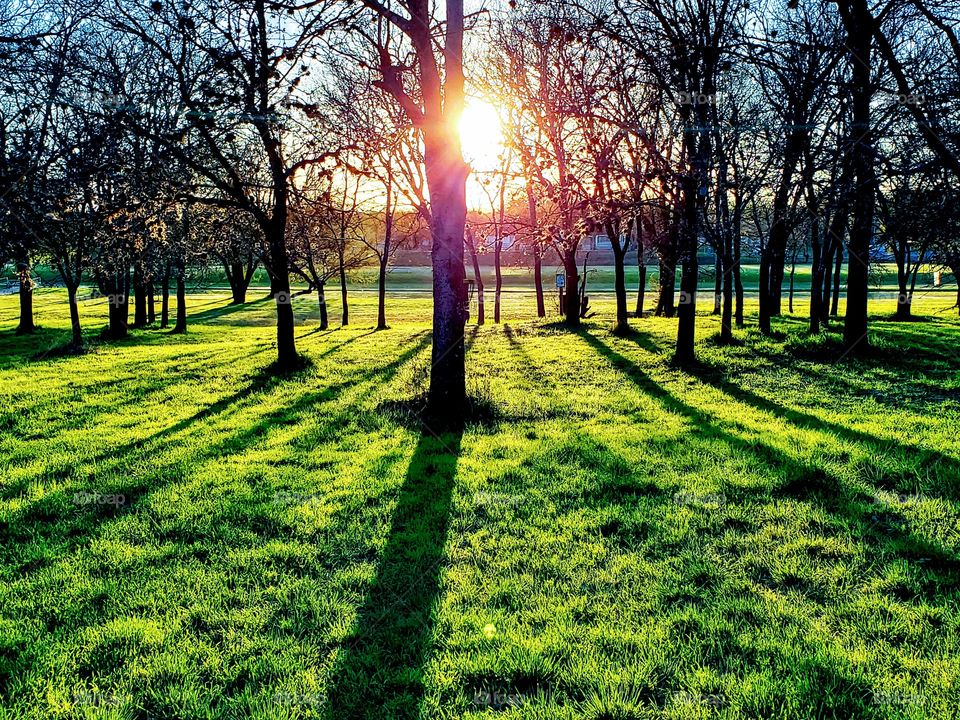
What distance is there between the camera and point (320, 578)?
4000mm

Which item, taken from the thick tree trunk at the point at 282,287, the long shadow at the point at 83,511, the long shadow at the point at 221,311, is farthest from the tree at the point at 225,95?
the long shadow at the point at 221,311

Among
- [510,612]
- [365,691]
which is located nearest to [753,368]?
[510,612]

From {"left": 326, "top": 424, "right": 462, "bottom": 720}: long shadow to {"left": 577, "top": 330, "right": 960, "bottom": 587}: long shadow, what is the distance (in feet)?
10.4

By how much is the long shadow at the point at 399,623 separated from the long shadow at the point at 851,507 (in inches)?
125

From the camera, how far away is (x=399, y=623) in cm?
346

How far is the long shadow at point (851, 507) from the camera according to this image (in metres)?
4.05

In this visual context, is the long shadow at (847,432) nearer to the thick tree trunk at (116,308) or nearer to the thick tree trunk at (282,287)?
the thick tree trunk at (282,287)

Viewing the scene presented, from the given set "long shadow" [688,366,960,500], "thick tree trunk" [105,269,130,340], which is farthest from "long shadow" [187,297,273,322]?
"long shadow" [688,366,960,500]

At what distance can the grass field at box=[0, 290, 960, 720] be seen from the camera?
2.91 metres

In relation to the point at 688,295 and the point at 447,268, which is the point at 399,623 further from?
the point at 688,295

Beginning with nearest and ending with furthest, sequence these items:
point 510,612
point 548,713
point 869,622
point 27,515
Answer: point 548,713 < point 869,622 < point 510,612 < point 27,515

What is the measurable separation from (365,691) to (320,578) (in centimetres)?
123

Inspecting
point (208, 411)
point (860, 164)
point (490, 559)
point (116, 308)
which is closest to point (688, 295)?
point (860, 164)

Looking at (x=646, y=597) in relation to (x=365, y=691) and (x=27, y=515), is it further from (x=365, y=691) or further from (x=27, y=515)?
(x=27, y=515)
